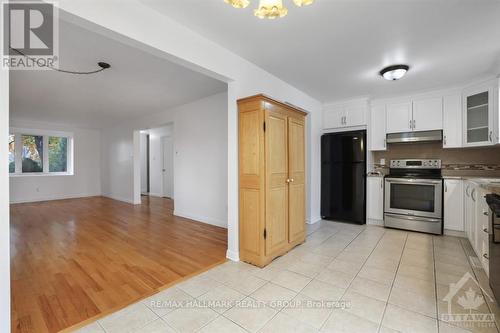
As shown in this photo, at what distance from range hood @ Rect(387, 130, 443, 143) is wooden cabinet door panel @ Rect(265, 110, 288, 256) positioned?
2414 millimetres

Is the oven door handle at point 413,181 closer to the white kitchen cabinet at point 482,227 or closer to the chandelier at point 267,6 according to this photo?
the white kitchen cabinet at point 482,227

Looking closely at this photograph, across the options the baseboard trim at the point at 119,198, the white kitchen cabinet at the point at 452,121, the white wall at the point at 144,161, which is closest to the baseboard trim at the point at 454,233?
the white kitchen cabinet at the point at 452,121

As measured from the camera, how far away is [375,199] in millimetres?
4141

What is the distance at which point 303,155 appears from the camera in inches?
129

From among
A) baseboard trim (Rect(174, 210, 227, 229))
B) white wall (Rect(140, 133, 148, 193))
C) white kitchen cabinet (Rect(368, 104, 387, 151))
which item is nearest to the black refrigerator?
white kitchen cabinet (Rect(368, 104, 387, 151))

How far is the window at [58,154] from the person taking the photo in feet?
23.4

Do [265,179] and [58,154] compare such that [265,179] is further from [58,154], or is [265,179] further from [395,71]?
[58,154]

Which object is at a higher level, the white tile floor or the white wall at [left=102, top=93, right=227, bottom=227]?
the white wall at [left=102, top=93, right=227, bottom=227]

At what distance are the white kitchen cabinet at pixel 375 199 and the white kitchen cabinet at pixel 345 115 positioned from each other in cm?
109

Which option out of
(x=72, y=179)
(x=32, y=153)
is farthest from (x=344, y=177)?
(x=32, y=153)

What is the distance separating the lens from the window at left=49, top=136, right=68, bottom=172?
712 centimetres

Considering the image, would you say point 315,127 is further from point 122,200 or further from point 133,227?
point 122,200

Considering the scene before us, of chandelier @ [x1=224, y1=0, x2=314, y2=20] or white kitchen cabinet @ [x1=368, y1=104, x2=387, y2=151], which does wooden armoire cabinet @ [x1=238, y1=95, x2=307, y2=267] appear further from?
white kitchen cabinet @ [x1=368, y1=104, x2=387, y2=151]

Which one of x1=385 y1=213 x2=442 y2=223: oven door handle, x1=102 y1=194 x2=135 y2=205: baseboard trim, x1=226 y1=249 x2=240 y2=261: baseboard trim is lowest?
x1=226 y1=249 x2=240 y2=261: baseboard trim
